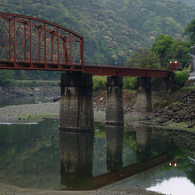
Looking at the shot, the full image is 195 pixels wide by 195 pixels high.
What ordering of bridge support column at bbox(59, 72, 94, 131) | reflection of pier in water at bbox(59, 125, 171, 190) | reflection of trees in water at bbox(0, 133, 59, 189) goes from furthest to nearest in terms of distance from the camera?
bridge support column at bbox(59, 72, 94, 131)
reflection of pier in water at bbox(59, 125, 171, 190)
reflection of trees in water at bbox(0, 133, 59, 189)

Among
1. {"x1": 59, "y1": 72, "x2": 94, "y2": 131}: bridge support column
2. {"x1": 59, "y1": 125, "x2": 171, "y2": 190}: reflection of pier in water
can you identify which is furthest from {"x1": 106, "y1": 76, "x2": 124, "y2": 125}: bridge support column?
{"x1": 59, "y1": 72, "x2": 94, "y2": 131}: bridge support column

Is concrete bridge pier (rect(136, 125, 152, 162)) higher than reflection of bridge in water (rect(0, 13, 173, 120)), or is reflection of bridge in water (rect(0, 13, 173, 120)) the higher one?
reflection of bridge in water (rect(0, 13, 173, 120))

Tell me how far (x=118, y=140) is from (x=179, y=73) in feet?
130

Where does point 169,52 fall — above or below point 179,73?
above

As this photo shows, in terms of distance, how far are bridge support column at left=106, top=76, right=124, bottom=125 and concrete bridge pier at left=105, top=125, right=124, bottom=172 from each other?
99.8 inches

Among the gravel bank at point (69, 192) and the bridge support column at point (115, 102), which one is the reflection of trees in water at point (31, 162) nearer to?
the gravel bank at point (69, 192)

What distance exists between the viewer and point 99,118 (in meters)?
70.1

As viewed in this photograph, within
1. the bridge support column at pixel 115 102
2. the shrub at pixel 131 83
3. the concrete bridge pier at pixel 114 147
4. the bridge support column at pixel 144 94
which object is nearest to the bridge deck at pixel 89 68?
the bridge support column at pixel 144 94

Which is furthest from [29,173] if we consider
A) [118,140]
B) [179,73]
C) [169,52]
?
[169,52]

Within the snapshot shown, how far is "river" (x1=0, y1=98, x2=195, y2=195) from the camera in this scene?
29.0 metres

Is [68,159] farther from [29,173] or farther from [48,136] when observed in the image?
[48,136]

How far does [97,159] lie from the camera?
37.6 metres

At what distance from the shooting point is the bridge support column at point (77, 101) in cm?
5062

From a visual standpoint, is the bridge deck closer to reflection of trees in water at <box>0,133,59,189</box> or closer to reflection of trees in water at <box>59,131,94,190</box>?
reflection of trees in water at <box>0,133,59,189</box>
